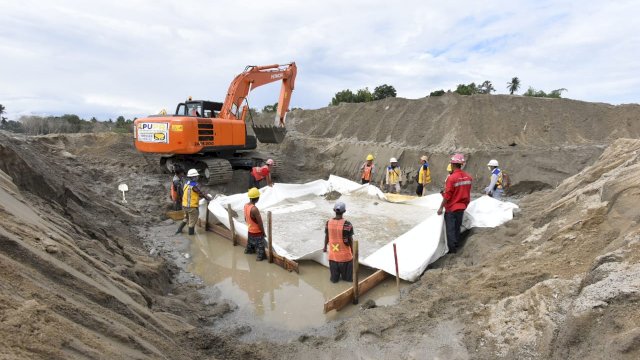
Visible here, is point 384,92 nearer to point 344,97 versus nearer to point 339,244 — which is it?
point 344,97

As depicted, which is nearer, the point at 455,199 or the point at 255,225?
the point at 455,199

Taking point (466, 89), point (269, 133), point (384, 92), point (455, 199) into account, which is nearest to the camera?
point (455, 199)

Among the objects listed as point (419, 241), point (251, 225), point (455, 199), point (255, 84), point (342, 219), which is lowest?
point (419, 241)

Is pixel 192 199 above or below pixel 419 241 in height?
above

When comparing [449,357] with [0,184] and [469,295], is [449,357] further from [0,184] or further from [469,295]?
[0,184]

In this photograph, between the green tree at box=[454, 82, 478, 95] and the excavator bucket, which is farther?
the green tree at box=[454, 82, 478, 95]

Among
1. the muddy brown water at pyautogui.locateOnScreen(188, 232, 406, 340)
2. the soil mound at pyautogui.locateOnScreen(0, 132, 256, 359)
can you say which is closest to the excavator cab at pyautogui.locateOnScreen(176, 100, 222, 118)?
the soil mound at pyautogui.locateOnScreen(0, 132, 256, 359)

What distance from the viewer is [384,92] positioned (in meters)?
24.9

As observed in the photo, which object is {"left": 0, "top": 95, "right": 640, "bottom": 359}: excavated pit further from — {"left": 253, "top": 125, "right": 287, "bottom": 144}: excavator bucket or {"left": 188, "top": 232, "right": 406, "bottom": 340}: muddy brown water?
{"left": 253, "top": 125, "right": 287, "bottom": 144}: excavator bucket

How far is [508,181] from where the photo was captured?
11.2m

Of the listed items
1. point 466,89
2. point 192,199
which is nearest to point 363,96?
point 466,89

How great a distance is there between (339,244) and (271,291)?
1.36 metres

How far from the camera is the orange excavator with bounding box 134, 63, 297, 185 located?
10.8m

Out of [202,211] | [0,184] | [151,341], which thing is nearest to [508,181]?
[202,211]
